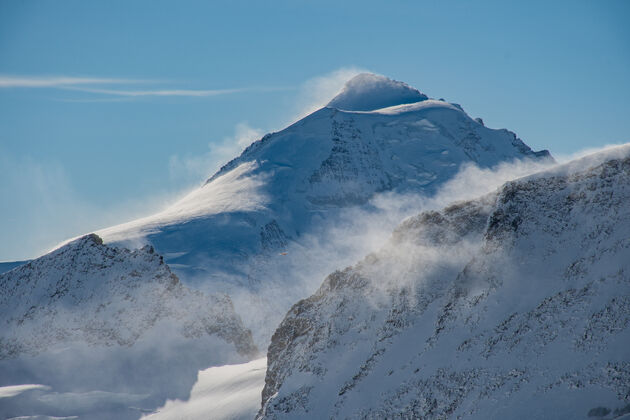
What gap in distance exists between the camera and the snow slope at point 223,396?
59938mm

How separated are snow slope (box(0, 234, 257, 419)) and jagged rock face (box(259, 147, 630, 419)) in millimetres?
32757

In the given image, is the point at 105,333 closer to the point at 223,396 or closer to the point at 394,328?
the point at 223,396

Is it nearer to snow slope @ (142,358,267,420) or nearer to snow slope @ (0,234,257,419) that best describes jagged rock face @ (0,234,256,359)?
snow slope @ (0,234,257,419)

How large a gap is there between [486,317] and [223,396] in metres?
37.1

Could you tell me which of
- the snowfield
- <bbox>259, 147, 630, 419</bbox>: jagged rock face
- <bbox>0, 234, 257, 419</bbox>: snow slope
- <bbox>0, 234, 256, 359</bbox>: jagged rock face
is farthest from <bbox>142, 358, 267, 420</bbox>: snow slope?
<bbox>0, 234, 256, 359</bbox>: jagged rock face

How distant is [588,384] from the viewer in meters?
31.3

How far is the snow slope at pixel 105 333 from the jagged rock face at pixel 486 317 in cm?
3276

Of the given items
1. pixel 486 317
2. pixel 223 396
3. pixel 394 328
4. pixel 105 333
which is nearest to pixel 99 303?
pixel 105 333

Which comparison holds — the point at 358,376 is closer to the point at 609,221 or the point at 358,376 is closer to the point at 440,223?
the point at 440,223

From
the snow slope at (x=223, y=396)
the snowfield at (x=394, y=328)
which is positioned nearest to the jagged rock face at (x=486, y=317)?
the snowfield at (x=394, y=328)

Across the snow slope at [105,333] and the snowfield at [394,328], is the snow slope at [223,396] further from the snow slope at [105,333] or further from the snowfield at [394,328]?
the snow slope at [105,333]

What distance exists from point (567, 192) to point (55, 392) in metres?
64.4

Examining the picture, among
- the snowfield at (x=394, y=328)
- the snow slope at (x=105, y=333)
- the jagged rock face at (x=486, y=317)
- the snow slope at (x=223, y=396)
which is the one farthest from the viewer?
the snow slope at (x=105, y=333)

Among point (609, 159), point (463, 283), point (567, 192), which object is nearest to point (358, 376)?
point (463, 283)
